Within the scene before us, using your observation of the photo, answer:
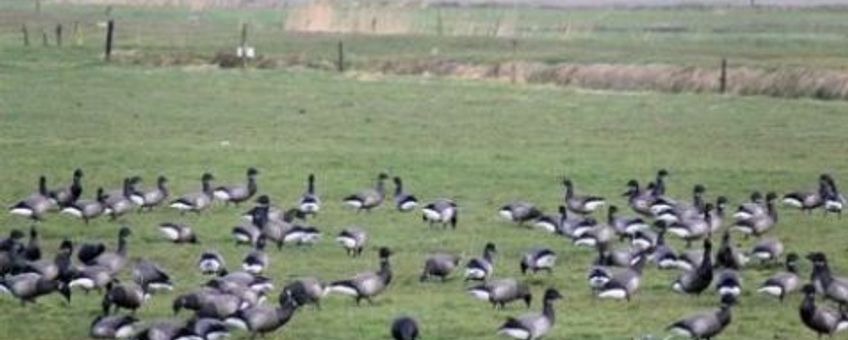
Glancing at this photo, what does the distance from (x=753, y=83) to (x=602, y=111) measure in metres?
8.37

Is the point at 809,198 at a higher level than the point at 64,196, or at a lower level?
lower

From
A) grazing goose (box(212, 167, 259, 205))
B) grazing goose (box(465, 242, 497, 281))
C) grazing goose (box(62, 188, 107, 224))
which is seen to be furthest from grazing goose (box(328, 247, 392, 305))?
grazing goose (box(212, 167, 259, 205))

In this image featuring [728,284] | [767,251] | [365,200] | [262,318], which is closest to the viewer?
[262,318]

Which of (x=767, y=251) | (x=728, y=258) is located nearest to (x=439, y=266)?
(x=728, y=258)

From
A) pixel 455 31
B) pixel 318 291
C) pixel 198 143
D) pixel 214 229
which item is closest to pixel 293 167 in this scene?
pixel 198 143

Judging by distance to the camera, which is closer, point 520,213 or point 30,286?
point 30,286

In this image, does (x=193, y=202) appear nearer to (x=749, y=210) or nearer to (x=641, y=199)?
(x=641, y=199)

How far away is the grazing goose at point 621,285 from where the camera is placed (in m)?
23.9

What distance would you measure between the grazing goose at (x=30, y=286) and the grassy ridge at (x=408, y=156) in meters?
0.21

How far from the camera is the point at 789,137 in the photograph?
153 ft

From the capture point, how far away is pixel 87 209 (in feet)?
102

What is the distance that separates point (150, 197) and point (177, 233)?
3864 millimetres

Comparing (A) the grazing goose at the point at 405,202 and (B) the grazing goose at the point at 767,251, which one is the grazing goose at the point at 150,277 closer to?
(B) the grazing goose at the point at 767,251

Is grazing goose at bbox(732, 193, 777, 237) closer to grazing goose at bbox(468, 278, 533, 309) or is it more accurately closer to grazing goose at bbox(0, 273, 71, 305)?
grazing goose at bbox(468, 278, 533, 309)
